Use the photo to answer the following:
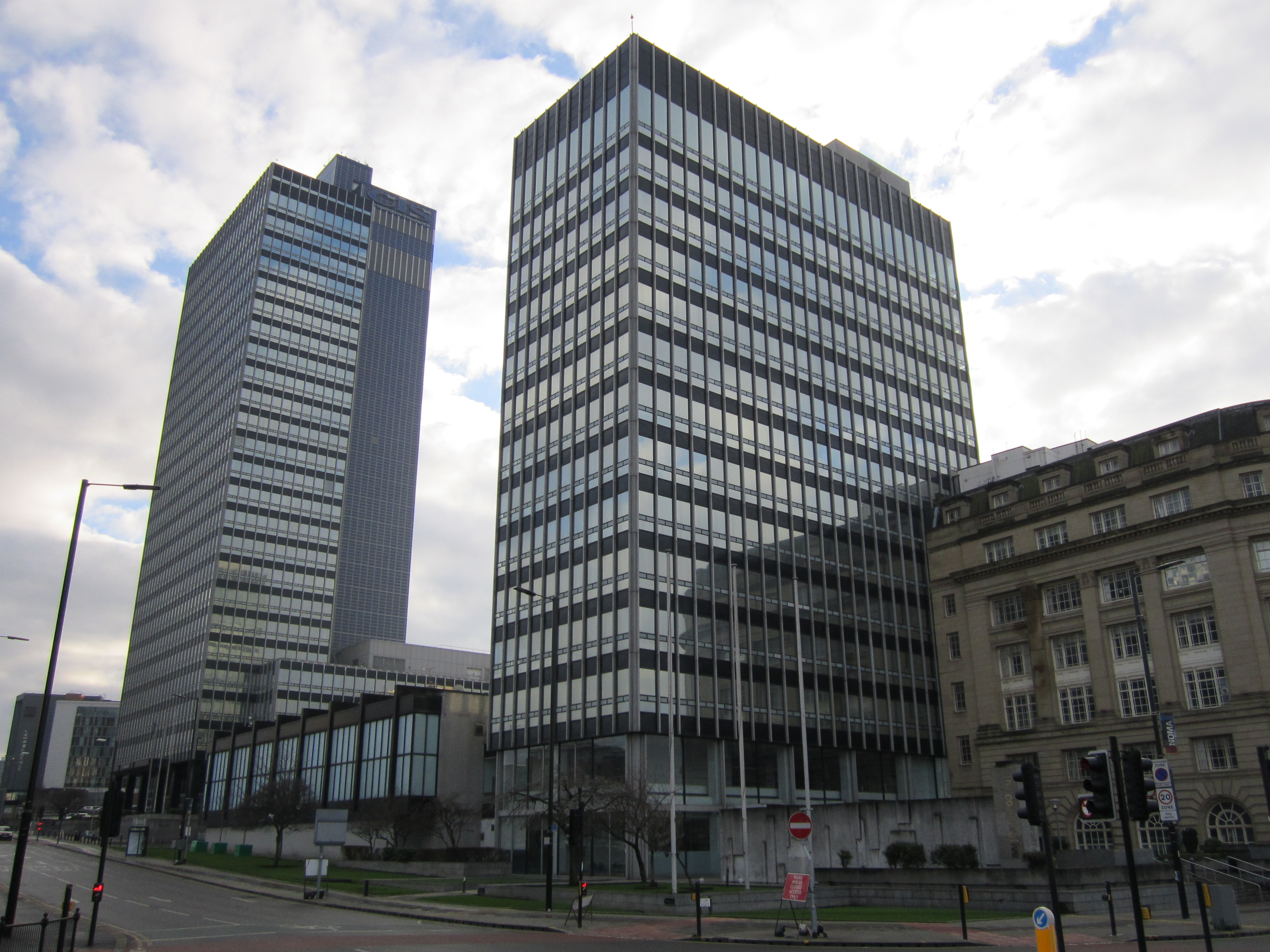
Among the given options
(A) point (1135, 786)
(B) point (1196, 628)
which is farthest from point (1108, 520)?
(A) point (1135, 786)

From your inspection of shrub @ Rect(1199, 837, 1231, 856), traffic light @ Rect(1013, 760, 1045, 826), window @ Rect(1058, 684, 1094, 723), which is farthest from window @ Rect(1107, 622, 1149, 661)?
traffic light @ Rect(1013, 760, 1045, 826)

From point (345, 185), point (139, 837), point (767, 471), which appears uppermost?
point (345, 185)

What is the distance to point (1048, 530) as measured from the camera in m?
75.3

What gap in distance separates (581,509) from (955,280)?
55.2 meters

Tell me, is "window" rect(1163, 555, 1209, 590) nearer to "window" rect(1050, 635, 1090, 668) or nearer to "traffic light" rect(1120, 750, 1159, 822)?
"window" rect(1050, 635, 1090, 668)

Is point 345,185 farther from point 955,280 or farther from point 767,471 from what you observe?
point 767,471

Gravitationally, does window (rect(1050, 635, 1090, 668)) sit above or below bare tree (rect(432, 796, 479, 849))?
above

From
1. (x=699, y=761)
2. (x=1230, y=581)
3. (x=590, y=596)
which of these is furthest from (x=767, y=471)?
(x=1230, y=581)

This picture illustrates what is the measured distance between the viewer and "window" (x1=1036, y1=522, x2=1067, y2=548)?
74.1 metres

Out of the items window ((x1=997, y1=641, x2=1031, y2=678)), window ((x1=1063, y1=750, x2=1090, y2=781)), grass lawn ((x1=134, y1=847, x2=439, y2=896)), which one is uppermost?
window ((x1=997, y1=641, x2=1031, y2=678))

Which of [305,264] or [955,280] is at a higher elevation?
[305,264]

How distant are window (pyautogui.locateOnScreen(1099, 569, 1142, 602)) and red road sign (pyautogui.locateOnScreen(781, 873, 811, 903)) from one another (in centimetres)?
4843

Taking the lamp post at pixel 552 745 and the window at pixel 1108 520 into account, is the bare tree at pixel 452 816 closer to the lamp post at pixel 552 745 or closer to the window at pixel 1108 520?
the lamp post at pixel 552 745

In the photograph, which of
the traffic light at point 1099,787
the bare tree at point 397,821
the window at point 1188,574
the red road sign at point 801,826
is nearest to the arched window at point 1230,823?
the window at point 1188,574
